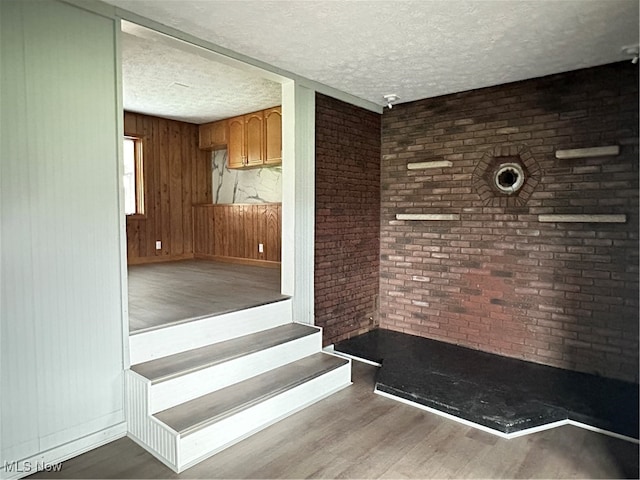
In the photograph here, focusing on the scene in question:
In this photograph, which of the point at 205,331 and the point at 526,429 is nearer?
the point at 526,429

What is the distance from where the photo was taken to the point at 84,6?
7.88 feet

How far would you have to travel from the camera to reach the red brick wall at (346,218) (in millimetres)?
4070

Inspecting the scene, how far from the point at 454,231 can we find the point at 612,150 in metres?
1.50

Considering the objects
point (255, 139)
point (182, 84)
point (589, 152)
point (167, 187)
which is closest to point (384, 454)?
point (589, 152)

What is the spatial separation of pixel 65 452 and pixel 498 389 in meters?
2.98

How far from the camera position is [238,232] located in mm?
6262

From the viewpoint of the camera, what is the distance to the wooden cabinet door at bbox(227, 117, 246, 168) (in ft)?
19.7

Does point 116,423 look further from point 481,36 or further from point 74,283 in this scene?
point 481,36

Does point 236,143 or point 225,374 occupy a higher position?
point 236,143

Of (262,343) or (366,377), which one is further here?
(366,377)

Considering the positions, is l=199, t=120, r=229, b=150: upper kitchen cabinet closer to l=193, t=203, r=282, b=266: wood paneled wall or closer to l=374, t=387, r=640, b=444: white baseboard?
l=193, t=203, r=282, b=266: wood paneled wall

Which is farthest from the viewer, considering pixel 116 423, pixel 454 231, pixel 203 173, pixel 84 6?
pixel 203 173

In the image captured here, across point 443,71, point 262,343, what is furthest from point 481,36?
point 262,343

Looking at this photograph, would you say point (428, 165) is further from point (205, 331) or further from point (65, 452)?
point (65, 452)
